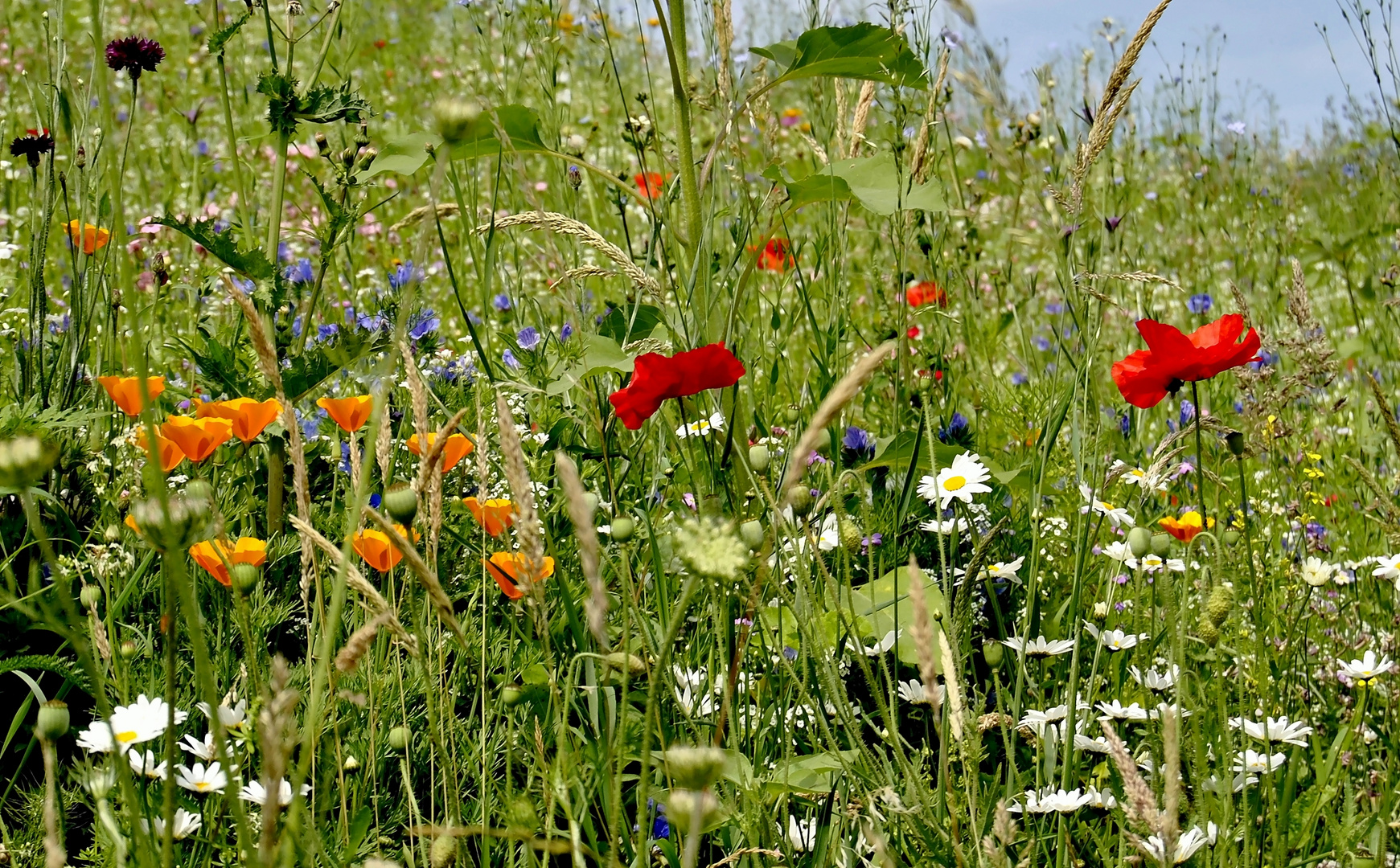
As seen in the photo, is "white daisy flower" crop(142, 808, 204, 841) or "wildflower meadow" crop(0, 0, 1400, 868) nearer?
"wildflower meadow" crop(0, 0, 1400, 868)

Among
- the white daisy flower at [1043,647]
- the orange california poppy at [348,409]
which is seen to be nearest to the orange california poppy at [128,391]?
the orange california poppy at [348,409]

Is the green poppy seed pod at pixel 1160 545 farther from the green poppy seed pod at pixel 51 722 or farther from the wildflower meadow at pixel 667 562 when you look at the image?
the green poppy seed pod at pixel 51 722

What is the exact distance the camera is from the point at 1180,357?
1.31 m

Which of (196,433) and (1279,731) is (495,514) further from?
(1279,731)

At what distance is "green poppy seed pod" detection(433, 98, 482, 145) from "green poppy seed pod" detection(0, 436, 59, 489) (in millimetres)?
263

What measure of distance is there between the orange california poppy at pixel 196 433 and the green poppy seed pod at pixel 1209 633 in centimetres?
112

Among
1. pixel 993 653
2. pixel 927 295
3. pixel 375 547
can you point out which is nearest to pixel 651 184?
pixel 927 295

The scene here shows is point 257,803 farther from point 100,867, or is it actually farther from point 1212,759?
point 1212,759

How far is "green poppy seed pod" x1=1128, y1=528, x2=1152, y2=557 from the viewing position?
3.62 feet

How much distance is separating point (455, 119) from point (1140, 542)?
805 mm

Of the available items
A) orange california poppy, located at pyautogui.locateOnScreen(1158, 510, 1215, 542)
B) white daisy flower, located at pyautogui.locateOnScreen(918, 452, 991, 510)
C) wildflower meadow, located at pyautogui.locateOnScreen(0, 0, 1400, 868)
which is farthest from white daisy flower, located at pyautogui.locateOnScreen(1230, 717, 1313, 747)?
white daisy flower, located at pyautogui.locateOnScreen(918, 452, 991, 510)

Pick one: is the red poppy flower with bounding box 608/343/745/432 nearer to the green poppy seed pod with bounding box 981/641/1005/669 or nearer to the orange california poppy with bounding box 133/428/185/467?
the green poppy seed pod with bounding box 981/641/1005/669

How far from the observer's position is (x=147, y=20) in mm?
8703

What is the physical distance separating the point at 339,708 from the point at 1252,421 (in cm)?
113
